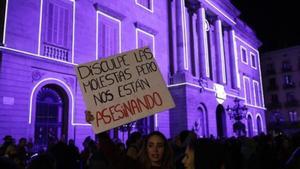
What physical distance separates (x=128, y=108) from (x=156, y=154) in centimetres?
92

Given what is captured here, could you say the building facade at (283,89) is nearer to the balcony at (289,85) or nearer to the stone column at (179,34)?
the balcony at (289,85)

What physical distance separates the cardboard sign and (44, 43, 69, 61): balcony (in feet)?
35.4

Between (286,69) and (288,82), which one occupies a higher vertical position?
(286,69)

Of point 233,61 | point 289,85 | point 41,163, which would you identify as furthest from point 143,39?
point 289,85

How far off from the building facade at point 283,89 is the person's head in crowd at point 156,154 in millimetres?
44987

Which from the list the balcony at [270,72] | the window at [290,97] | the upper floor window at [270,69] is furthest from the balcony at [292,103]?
the upper floor window at [270,69]

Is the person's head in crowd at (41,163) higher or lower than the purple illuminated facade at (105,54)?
lower

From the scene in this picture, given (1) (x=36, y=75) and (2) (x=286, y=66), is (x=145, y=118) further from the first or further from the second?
(2) (x=286, y=66)

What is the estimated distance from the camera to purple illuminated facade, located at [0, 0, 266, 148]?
12.9 metres

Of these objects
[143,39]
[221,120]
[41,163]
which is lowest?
[41,163]

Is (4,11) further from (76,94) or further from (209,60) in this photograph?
(209,60)

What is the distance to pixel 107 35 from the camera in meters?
17.8

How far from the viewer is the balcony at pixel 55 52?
14.2 meters

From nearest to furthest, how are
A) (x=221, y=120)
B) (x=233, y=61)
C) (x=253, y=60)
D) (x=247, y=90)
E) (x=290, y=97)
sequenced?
(x=221, y=120) → (x=233, y=61) → (x=247, y=90) → (x=253, y=60) → (x=290, y=97)
